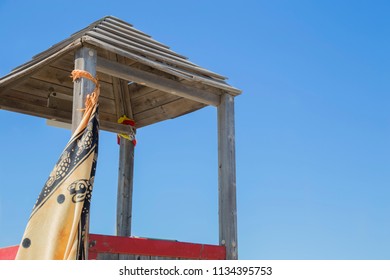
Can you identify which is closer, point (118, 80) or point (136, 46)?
point (136, 46)

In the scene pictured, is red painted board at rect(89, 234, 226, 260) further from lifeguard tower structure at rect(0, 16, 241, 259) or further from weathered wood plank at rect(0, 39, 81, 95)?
weathered wood plank at rect(0, 39, 81, 95)

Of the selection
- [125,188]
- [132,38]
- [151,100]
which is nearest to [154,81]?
[132,38]

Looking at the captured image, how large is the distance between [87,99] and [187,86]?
6.69 feet

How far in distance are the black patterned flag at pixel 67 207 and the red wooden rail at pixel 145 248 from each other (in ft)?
1.32

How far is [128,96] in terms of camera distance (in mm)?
10547

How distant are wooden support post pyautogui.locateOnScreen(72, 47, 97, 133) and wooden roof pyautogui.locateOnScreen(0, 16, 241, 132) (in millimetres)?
115

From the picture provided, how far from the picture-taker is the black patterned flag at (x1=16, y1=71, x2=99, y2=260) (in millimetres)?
6066

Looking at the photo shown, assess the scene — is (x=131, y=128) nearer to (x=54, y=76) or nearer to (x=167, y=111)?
(x=167, y=111)

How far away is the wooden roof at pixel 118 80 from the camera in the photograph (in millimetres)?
7570

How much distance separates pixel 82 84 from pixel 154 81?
149cm
